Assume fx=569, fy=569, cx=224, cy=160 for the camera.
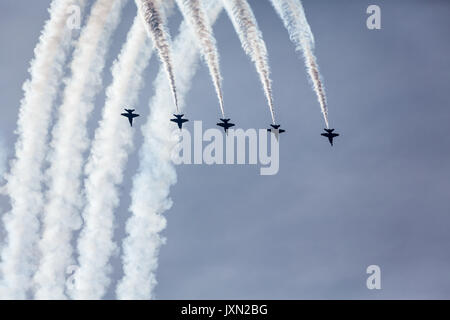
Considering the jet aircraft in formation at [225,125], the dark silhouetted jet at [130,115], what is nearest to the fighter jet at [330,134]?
the jet aircraft in formation at [225,125]

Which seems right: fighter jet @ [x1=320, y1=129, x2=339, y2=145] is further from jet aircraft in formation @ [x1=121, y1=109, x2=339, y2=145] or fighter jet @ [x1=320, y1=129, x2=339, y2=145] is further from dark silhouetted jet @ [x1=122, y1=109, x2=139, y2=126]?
dark silhouetted jet @ [x1=122, y1=109, x2=139, y2=126]

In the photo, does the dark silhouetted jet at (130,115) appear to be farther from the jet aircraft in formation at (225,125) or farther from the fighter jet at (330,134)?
the fighter jet at (330,134)

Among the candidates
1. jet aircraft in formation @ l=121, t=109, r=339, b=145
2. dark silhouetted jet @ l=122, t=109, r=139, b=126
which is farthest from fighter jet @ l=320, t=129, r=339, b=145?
dark silhouetted jet @ l=122, t=109, r=139, b=126
